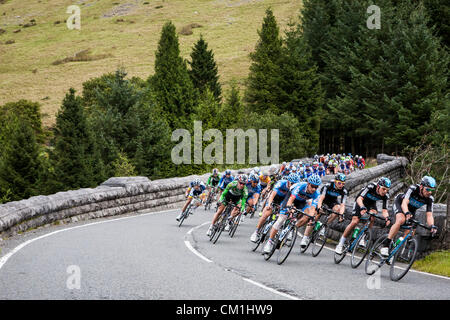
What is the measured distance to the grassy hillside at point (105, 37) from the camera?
12069cm

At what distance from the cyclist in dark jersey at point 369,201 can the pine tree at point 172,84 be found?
210 feet

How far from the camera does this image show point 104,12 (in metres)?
174

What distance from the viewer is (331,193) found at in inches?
508

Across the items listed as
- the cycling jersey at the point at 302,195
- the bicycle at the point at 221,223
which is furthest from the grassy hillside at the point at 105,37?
the cycling jersey at the point at 302,195

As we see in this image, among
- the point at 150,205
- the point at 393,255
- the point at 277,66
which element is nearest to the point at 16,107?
the point at 277,66

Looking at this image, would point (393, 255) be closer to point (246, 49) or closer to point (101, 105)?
point (101, 105)

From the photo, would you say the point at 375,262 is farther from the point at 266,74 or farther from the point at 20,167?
the point at 266,74

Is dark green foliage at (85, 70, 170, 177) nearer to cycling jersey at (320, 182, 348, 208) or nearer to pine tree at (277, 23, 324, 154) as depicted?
pine tree at (277, 23, 324, 154)

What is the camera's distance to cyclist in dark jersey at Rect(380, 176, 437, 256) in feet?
31.1

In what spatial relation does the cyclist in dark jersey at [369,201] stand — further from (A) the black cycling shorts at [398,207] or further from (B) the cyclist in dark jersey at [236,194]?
(B) the cyclist in dark jersey at [236,194]

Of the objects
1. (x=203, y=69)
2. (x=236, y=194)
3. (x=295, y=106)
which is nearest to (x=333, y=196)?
(x=236, y=194)

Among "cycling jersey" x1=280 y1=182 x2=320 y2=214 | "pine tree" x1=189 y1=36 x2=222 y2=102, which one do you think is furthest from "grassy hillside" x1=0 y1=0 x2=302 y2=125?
"cycling jersey" x1=280 y1=182 x2=320 y2=214

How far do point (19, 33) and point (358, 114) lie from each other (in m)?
122

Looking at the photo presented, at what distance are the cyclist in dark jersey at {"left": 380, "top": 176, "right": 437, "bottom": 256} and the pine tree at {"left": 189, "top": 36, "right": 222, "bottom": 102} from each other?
75255 mm
